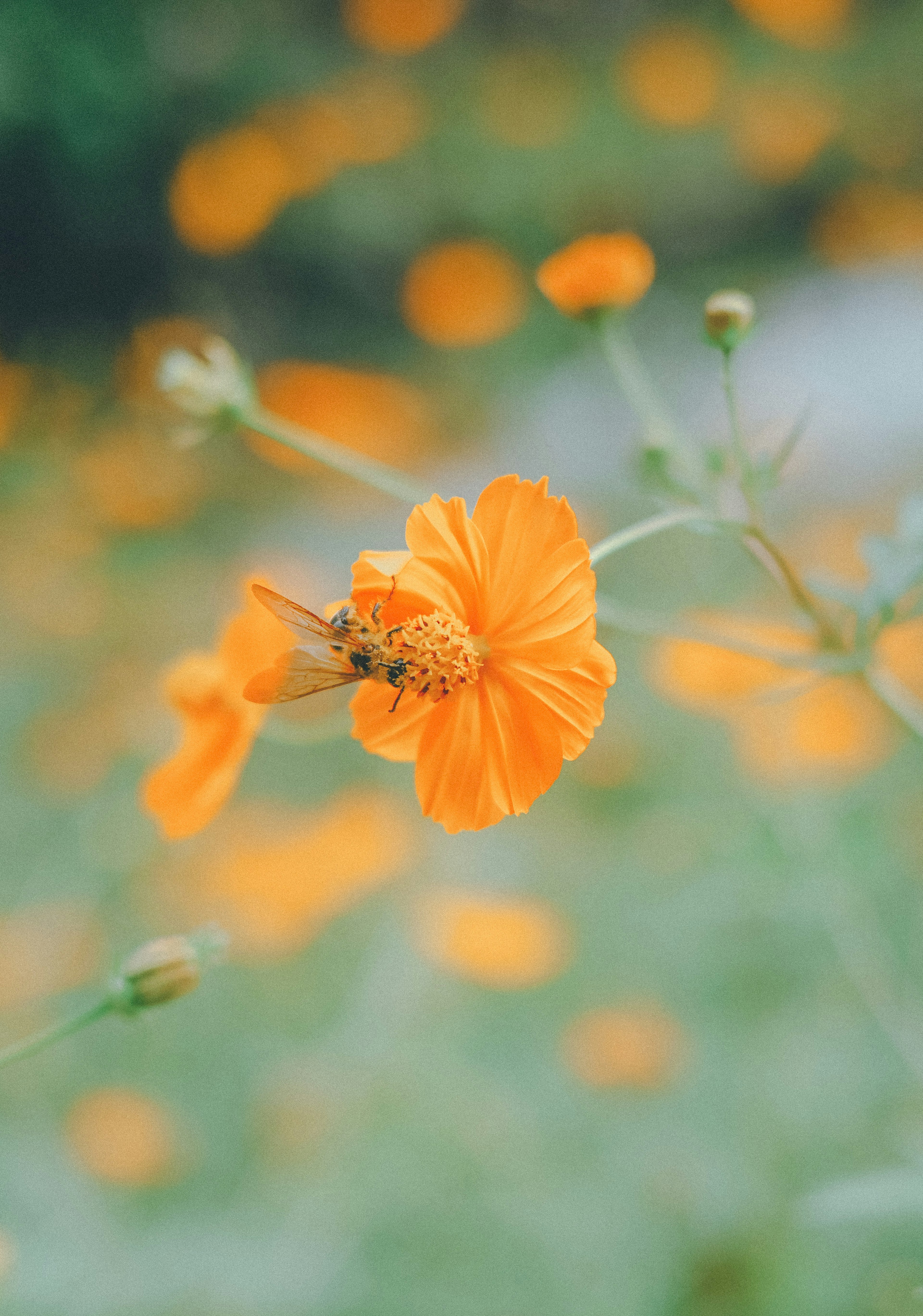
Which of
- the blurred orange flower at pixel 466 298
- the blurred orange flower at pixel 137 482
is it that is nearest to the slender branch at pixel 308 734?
the blurred orange flower at pixel 137 482

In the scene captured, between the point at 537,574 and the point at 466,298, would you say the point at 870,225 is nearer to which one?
the point at 466,298

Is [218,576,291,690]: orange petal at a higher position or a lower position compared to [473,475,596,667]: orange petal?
higher

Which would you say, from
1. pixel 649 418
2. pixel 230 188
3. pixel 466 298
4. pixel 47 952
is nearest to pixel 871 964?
pixel 649 418

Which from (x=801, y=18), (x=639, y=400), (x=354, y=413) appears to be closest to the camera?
(x=639, y=400)

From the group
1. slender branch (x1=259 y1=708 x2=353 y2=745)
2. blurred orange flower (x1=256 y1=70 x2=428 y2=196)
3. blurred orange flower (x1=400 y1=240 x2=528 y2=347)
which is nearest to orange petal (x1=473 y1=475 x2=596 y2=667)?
slender branch (x1=259 y1=708 x2=353 y2=745)

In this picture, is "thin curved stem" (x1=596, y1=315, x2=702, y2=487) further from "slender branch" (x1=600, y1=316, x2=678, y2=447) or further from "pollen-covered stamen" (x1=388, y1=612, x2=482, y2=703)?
"pollen-covered stamen" (x1=388, y1=612, x2=482, y2=703)
